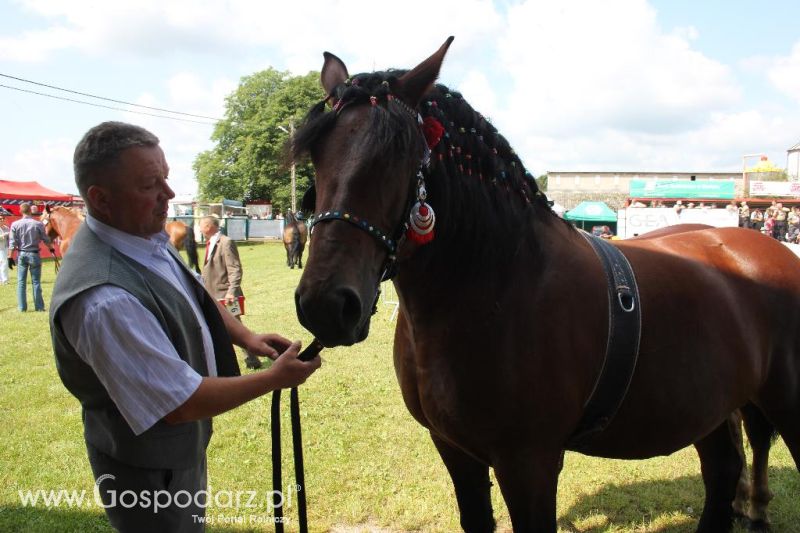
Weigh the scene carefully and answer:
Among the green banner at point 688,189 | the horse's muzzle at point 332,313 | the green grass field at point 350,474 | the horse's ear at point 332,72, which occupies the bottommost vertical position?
the green grass field at point 350,474

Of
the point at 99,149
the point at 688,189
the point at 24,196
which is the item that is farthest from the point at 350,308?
the point at 688,189

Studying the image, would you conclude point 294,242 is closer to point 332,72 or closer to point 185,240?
point 185,240

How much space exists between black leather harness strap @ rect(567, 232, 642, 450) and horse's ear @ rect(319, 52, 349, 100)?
1330 mm

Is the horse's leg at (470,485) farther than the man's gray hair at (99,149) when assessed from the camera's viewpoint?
Yes

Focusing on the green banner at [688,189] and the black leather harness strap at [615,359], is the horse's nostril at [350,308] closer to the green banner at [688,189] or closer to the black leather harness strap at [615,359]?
the black leather harness strap at [615,359]

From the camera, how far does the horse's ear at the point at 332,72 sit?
210 centimetres

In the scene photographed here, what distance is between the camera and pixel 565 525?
3.59 meters

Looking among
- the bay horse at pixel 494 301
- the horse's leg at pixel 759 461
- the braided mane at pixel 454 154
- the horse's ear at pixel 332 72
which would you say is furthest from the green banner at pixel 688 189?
the horse's ear at pixel 332 72

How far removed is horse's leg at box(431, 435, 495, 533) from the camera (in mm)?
2516

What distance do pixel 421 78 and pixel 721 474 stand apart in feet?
9.87

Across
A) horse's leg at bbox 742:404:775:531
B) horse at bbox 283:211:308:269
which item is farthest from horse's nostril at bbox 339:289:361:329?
horse at bbox 283:211:308:269

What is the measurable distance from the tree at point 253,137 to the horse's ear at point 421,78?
134 ft

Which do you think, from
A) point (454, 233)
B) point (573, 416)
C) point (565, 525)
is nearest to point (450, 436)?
point (573, 416)

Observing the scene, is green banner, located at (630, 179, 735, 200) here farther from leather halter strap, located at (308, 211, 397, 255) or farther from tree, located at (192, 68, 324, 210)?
leather halter strap, located at (308, 211, 397, 255)
